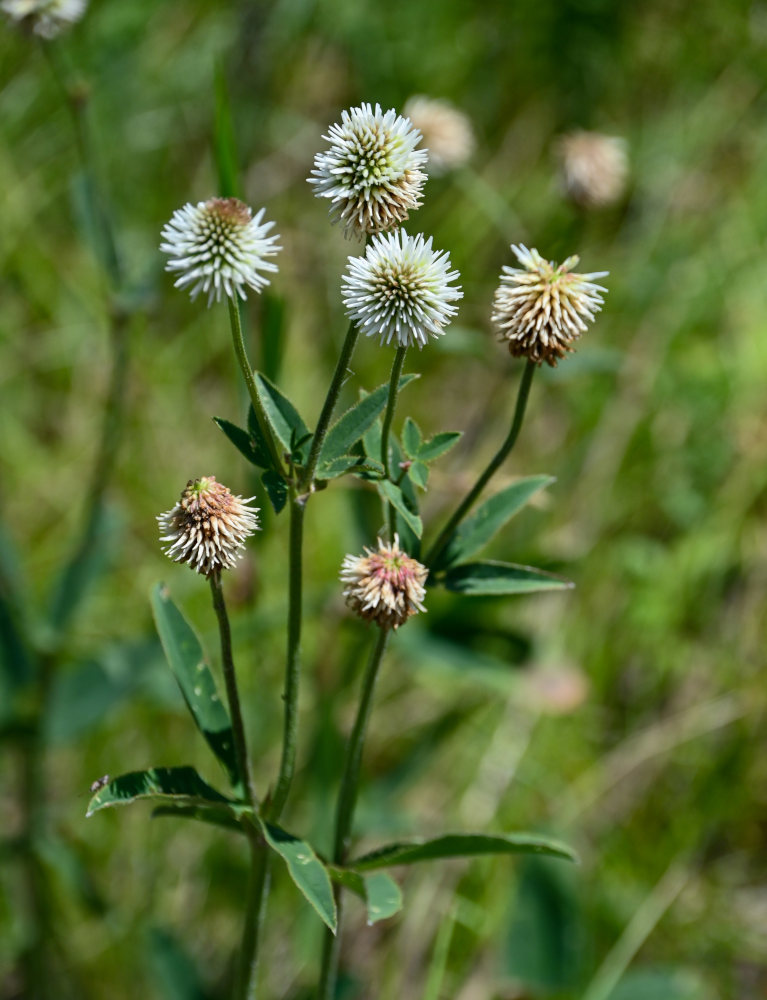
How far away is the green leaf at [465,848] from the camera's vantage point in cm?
156

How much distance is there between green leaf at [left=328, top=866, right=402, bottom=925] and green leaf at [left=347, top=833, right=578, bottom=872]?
0.10 ft

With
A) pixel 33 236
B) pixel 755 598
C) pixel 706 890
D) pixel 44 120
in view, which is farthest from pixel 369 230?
pixel 44 120

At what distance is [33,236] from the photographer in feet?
14.2

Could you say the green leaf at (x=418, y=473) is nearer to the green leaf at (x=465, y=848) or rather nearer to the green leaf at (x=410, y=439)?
the green leaf at (x=410, y=439)

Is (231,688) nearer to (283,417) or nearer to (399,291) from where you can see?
(283,417)

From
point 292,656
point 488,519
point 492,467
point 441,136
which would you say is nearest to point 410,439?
point 492,467

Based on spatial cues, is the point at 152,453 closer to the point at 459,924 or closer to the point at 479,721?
the point at 479,721

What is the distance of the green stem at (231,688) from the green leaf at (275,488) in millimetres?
123

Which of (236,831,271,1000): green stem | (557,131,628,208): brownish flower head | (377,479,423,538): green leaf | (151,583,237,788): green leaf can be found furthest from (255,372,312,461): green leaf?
(557,131,628,208): brownish flower head

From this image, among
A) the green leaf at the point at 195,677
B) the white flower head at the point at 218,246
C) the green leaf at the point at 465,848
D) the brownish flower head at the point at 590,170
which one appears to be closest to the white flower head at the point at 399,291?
the white flower head at the point at 218,246

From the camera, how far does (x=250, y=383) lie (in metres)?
1.44

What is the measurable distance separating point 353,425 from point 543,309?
12.9 inches

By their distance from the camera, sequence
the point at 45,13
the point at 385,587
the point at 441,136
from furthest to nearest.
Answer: the point at 441,136
the point at 45,13
the point at 385,587

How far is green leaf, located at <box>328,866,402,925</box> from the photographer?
1541 mm
